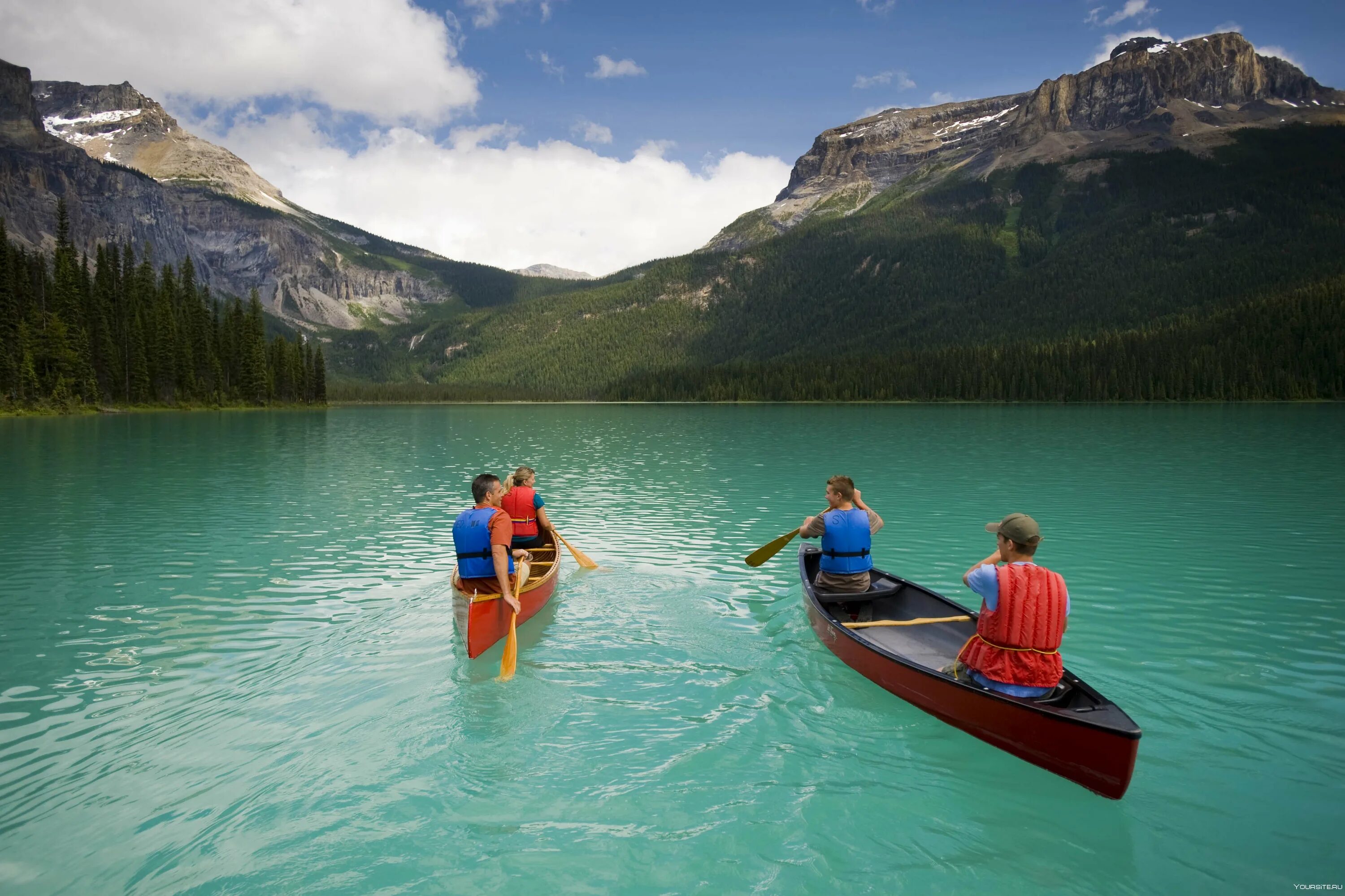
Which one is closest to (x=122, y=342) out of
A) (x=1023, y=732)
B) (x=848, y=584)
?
(x=848, y=584)

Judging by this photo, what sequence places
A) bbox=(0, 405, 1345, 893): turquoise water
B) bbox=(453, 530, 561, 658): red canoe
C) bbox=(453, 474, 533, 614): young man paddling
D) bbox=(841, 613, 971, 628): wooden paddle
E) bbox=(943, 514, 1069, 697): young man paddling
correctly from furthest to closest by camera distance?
bbox=(453, 474, 533, 614): young man paddling → bbox=(453, 530, 561, 658): red canoe → bbox=(841, 613, 971, 628): wooden paddle → bbox=(943, 514, 1069, 697): young man paddling → bbox=(0, 405, 1345, 893): turquoise water

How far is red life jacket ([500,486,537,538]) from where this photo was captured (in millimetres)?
16516

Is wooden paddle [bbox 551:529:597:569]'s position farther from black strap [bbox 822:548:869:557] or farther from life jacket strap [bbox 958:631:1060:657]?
life jacket strap [bbox 958:631:1060:657]

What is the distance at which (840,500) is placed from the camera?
13578 mm

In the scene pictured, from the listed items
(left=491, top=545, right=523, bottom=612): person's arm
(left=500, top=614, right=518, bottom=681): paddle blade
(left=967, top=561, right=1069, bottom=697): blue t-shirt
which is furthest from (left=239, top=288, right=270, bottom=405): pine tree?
(left=967, top=561, right=1069, bottom=697): blue t-shirt

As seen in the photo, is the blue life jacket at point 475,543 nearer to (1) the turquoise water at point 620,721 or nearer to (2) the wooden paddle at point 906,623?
(1) the turquoise water at point 620,721

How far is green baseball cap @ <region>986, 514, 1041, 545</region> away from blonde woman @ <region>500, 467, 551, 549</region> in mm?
10715

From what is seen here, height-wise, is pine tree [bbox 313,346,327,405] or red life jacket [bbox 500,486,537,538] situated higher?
pine tree [bbox 313,346,327,405]

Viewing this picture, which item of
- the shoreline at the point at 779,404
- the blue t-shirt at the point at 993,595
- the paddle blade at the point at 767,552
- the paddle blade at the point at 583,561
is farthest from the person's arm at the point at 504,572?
the shoreline at the point at 779,404

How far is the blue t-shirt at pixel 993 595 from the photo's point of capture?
8.11m

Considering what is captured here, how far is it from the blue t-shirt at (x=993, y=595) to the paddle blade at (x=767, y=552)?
7.83 metres

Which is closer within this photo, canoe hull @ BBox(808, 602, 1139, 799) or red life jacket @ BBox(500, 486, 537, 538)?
canoe hull @ BBox(808, 602, 1139, 799)

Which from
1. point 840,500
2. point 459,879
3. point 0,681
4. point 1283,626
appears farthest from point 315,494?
point 1283,626

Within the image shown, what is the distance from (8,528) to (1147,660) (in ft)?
99.2
